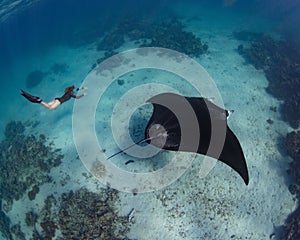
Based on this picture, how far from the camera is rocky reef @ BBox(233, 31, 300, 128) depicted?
15812 millimetres

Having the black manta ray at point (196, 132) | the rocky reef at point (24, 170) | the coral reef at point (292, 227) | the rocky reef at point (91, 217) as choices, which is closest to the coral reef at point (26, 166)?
the rocky reef at point (24, 170)

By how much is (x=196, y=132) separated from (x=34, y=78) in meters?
25.0

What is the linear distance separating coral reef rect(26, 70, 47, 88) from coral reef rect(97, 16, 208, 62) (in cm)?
739

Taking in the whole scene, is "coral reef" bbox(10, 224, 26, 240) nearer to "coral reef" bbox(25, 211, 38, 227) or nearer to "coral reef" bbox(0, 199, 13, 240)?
"coral reef" bbox(0, 199, 13, 240)

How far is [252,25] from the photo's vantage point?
34438 millimetres

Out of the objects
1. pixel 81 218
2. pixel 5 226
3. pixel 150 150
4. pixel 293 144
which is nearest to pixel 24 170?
pixel 5 226

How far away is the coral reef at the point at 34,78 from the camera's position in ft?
89.8

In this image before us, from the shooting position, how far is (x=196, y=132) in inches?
352

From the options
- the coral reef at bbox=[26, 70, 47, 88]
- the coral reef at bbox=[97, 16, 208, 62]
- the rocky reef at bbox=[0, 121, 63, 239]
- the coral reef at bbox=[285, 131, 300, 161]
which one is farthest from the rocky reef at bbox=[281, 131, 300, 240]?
the coral reef at bbox=[26, 70, 47, 88]

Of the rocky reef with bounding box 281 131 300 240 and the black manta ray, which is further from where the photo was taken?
the rocky reef with bounding box 281 131 300 240

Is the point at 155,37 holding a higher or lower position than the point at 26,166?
higher

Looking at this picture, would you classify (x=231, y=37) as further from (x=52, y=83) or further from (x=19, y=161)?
(x=19, y=161)

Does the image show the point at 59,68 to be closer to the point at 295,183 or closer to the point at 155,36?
the point at 155,36

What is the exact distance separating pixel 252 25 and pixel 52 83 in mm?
27871
